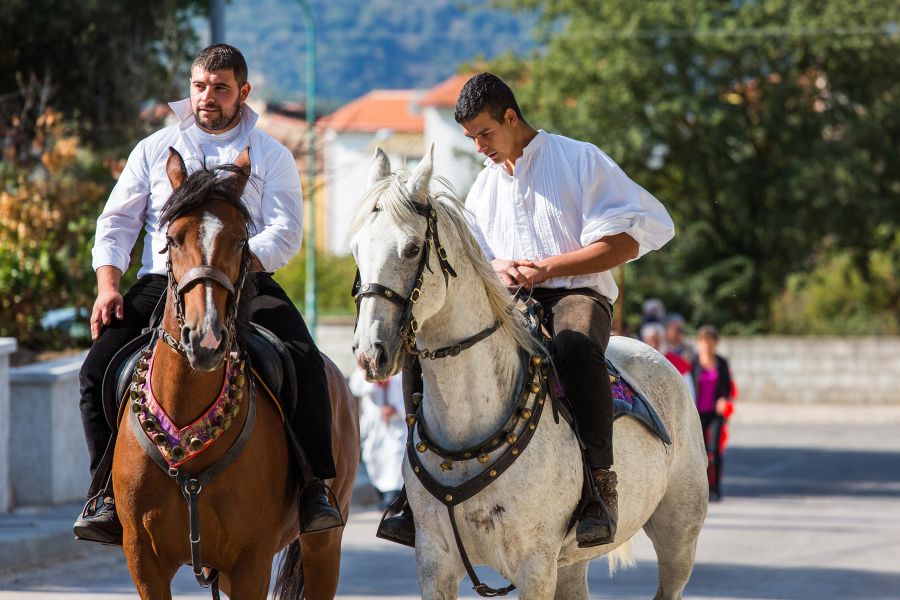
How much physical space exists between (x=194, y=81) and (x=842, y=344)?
1044 inches

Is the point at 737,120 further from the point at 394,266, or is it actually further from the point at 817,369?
the point at 394,266

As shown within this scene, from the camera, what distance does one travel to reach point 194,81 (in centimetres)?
626

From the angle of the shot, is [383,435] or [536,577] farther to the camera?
[383,435]

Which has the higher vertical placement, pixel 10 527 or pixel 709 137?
pixel 709 137

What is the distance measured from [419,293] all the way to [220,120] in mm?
1609

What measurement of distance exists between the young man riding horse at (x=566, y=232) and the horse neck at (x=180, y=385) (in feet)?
3.28

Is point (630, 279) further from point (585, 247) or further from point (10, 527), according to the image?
point (585, 247)

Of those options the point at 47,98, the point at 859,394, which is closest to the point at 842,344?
the point at 859,394

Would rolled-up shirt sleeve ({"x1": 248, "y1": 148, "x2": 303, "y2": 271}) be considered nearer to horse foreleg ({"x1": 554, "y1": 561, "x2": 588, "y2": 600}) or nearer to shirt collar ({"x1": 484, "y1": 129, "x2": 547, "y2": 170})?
shirt collar ({"x1": 484, "y1": 129, "x2": 547, "y2": 170})

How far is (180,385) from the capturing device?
18.1 ft

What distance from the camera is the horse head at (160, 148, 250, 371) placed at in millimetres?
5078

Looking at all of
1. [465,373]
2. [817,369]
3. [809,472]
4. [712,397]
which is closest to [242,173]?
[465,373]

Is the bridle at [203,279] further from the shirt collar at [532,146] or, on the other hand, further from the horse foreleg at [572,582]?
the horse foreleg at [572,582]

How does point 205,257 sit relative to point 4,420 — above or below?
above
